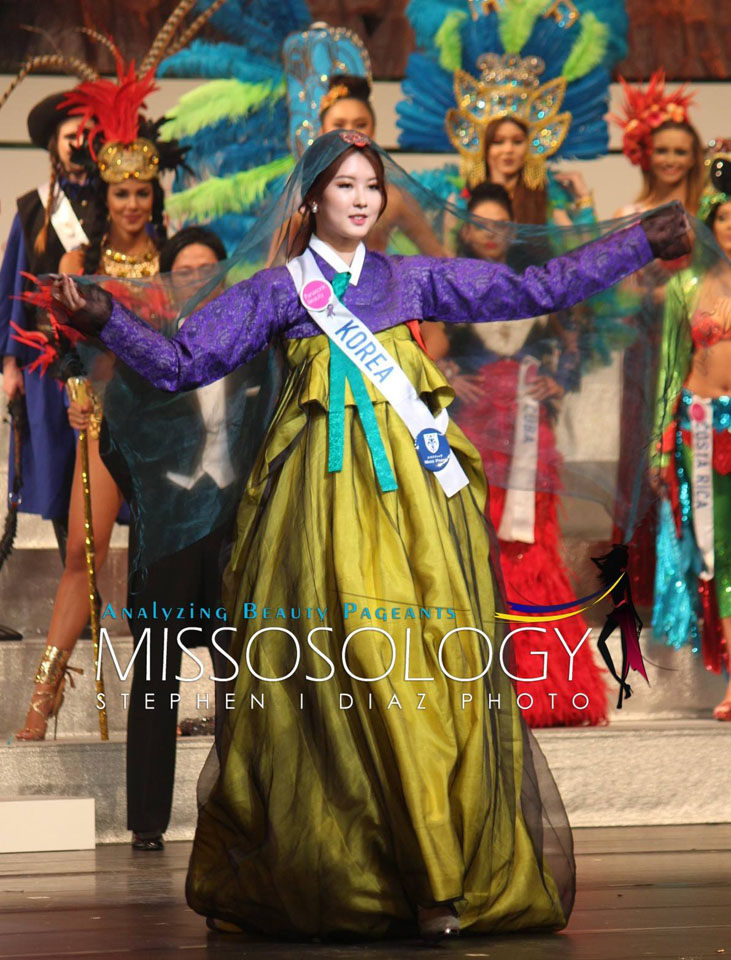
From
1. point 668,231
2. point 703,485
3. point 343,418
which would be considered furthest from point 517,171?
point 343,418

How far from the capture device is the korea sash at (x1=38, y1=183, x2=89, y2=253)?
5688 millimetres

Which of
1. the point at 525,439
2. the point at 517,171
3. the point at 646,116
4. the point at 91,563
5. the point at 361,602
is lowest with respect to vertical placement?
the point at 361,602

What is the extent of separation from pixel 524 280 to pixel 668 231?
0.88 ft

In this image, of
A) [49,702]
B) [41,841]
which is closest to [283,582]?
[41,841]

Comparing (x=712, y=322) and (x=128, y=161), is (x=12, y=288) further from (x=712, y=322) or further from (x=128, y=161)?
(x=712, y=322)

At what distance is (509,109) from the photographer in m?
6.32

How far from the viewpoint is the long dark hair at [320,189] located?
10.8 ft

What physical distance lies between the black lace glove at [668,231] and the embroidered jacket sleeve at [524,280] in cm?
2

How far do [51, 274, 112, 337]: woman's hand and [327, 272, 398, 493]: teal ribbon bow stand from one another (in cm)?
39

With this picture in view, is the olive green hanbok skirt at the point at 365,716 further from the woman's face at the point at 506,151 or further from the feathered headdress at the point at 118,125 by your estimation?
the woman's face at the point at 506,151

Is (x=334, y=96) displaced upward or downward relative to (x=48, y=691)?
upward

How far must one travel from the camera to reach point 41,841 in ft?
14.3

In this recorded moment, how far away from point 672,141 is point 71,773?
287cm

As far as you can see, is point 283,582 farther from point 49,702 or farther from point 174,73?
point 174,73
